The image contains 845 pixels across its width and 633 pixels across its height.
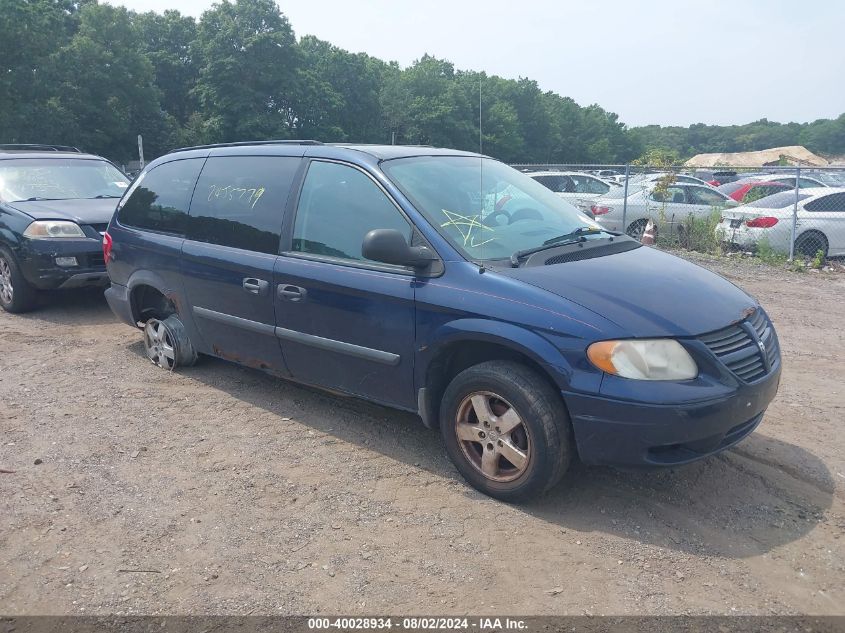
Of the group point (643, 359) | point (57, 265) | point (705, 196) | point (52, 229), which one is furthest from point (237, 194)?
point (705, 196)

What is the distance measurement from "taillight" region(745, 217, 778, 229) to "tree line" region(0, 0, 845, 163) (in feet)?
38.2

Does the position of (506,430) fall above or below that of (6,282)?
below

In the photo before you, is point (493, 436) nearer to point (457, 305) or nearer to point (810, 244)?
point (457, 305)

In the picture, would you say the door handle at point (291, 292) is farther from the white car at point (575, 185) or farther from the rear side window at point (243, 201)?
the white car at point (575, 185)

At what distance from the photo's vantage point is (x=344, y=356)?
4.34 metres

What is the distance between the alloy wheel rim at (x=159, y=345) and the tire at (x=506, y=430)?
2905mm

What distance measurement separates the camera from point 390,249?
148 inches

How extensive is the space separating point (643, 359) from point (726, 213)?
35.4 ft

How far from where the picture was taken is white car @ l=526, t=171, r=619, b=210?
15859mm

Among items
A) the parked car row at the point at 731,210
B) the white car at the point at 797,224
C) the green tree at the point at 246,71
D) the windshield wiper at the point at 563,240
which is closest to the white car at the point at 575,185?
the parked car row at the point at 731,210

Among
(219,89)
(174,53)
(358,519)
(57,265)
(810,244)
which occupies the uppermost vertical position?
(174,53)

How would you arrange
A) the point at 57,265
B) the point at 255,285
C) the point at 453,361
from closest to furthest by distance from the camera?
the point at 453,361 < the point at 255,285 < the point at 57,265

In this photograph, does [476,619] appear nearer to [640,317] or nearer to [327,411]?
[640,317]

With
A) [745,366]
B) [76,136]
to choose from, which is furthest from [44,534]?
[76,136]
